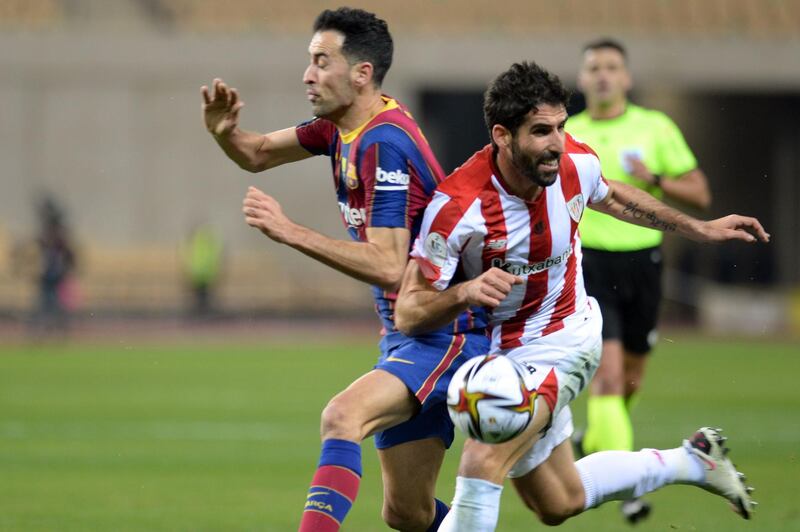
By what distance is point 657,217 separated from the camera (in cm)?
595

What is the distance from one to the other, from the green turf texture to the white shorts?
1.60 m

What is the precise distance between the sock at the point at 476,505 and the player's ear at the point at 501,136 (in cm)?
127

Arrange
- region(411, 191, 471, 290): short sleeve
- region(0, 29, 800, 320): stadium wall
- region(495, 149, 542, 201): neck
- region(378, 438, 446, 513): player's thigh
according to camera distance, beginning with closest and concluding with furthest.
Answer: region(411, 191, 471, 290): short sleeve, region(495, 149, 542, 201): neck, region(378, 438, 446, 513): player's thigh, region(0, 29, 800, 320): stadium wall

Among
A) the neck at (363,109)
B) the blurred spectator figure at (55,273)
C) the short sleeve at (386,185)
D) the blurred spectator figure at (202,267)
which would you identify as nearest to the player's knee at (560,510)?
the short sleeve at (386,185)

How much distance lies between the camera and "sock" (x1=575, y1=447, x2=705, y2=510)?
5.79 meters

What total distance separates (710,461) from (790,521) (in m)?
1.52

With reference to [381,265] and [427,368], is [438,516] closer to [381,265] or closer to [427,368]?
[427,368]

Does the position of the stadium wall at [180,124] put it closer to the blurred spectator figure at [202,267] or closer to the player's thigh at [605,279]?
the blurred spectator figure at [202,267]

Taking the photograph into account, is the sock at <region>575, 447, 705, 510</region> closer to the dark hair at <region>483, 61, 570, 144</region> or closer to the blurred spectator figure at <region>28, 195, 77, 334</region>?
the dark hair at <region>483, 61, 570, 144</region>

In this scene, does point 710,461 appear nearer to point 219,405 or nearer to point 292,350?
point 219,405

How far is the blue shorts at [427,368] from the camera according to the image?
5.51 m

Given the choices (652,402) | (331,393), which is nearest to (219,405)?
(331,393)

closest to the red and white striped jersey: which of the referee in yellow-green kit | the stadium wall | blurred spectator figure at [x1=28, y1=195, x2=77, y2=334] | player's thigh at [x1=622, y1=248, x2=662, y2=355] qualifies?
the referee in yellow-green kit

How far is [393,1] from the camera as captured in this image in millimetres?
30891
